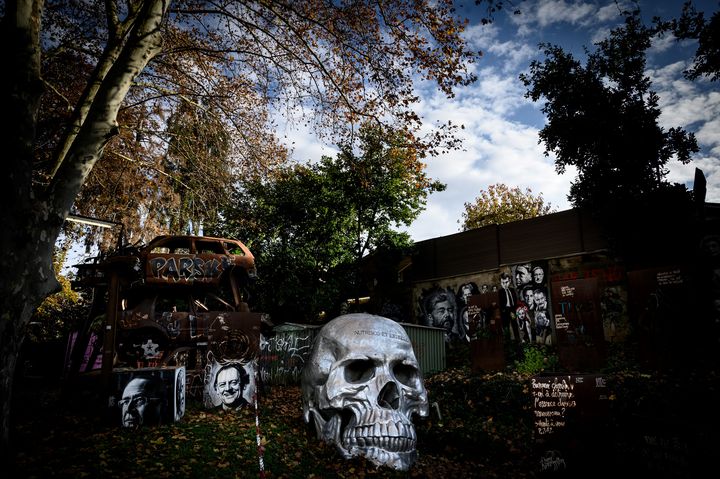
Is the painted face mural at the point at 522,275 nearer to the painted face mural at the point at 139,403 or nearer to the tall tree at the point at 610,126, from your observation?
the tall tree at the point at 610,126

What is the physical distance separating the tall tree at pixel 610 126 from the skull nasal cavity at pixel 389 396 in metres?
10.4

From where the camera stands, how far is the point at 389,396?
6.18 meters

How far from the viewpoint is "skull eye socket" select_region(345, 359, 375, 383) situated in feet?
20.3

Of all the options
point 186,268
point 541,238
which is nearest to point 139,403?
point 186,268

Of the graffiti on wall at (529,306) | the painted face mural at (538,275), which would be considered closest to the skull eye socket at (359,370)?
the graffiti on wall at (529,306)

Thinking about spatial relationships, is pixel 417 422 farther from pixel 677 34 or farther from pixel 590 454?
pixel 677 34

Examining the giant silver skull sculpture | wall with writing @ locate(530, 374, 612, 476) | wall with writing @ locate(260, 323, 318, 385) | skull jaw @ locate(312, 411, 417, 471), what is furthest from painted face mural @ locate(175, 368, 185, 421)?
wall with writing @ locate(260, 323, 318, 385)

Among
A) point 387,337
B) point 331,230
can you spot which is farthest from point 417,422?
point 331,230

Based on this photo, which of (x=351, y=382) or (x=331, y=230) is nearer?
(x=351, y=382)

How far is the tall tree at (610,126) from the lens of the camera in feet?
42.5

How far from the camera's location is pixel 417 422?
8.29 m

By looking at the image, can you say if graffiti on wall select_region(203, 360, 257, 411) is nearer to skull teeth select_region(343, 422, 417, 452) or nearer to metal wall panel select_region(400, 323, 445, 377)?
skull teeth select_region(343, 422, 417, 452)

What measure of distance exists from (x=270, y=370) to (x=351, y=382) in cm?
871

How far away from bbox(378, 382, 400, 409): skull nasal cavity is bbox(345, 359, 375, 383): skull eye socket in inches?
11.2
